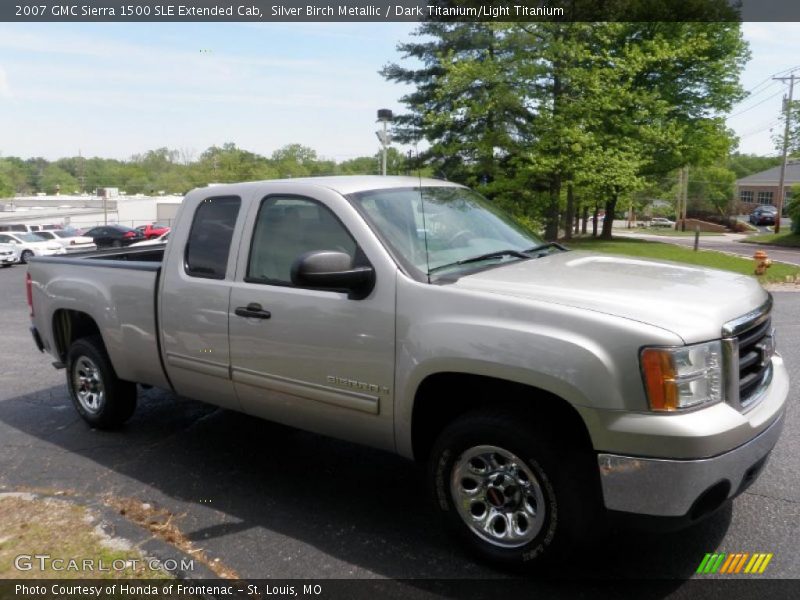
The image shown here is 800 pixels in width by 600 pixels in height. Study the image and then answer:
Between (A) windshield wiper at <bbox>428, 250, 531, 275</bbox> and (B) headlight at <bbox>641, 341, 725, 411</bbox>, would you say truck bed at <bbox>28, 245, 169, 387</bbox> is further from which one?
(B) headlight at <bbox>641, 341, 725, 411</bbox>

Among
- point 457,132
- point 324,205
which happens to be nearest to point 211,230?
point 324,205

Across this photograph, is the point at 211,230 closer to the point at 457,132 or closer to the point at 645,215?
the point at 457,132

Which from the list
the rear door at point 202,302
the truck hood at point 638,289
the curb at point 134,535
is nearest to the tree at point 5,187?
the rear door at point 202,302

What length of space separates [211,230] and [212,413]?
2.03m

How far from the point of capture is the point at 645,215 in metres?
83.2

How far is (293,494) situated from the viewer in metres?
4.14

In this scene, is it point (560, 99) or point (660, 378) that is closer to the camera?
point (660, 378)

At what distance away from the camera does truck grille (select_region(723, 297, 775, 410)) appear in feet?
9.38

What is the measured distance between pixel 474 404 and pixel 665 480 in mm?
1000

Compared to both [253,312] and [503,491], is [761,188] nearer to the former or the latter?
[253,312]

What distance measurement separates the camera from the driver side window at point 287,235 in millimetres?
3814

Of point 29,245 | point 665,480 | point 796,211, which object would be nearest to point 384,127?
point 665,480

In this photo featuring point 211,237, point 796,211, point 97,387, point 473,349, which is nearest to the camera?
point 473,349

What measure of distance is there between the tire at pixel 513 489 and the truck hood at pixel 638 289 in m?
0.60
